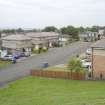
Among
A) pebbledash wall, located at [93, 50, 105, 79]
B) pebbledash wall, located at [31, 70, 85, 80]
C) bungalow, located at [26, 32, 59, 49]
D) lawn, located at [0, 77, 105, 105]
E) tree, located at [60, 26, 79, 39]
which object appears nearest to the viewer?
lawn, located at [0, 77, 105, 105]

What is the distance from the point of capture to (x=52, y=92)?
34562 millimetres

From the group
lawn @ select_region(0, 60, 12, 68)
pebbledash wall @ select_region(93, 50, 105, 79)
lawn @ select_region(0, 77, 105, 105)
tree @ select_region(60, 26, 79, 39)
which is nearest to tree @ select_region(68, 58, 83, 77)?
pebbledash wall @ select_region(93, 50, 105, 79)

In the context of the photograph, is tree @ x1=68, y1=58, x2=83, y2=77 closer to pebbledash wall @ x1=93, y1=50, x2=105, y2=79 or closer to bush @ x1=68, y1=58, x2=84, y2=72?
bush @ x1=68, y1=58, x2=84, y2=72

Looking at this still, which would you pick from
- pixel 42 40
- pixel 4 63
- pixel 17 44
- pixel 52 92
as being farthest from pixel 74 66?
pixel 42 40

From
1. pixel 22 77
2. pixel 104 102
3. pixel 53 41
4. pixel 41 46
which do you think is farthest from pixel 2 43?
pixel 104 102

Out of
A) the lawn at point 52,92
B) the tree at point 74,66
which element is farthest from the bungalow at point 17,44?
the lawn at point 52,92

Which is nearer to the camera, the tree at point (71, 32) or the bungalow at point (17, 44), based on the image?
the bungalow at point (17, 44)

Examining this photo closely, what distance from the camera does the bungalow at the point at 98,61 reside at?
4503cm

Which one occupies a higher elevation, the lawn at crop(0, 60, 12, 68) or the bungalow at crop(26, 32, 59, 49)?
the bungalow at crop(26, 32, 59, 49)

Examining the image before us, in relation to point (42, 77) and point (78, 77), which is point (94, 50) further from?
point (42, 77)

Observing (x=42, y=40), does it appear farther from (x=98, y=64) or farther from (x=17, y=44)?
(x=98, y=64)

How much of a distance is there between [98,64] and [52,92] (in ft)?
43.0

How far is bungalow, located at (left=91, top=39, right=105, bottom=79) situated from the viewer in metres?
45.0

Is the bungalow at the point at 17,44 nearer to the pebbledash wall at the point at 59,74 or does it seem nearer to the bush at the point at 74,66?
the pebbledash wall at the point at 59,74
